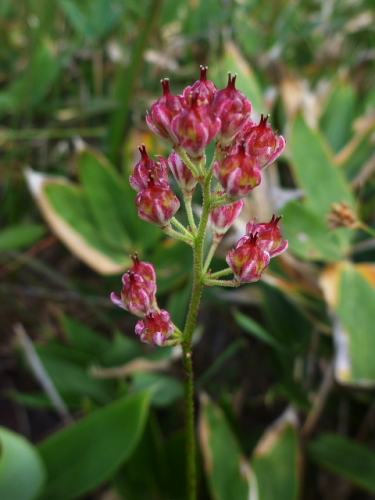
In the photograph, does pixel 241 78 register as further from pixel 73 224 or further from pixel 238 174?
pixel 238 174

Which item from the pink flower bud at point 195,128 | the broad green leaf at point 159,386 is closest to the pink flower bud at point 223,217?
the pink flower bud at point 195,128

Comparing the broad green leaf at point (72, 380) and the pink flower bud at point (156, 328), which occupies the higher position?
the pink flower bud at point (156, 328)

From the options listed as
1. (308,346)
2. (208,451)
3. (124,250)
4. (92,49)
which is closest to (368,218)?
(308,346)

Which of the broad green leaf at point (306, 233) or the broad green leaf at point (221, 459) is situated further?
Answer: the broad green leaf at point (306, 233)

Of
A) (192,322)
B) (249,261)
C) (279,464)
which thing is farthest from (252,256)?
(279,464)

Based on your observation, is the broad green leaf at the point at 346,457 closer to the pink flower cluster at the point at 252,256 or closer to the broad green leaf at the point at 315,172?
the broad green leaf at the point at 315,172

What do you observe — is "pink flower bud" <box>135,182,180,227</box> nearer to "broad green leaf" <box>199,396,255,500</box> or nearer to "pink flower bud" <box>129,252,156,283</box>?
"pink flower bud" <box>129,252,156,283</box>

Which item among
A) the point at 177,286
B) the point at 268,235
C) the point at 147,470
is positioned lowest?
the point at 147,470
